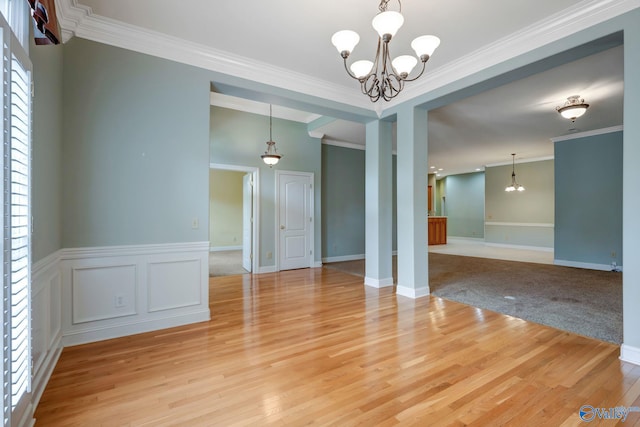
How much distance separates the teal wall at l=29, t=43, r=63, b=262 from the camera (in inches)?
79.1

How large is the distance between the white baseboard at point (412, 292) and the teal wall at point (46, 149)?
404cm

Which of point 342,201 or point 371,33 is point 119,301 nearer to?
point 371,33

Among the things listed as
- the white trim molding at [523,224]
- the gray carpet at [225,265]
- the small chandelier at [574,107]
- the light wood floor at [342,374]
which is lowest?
the light wood floor at [342,374]

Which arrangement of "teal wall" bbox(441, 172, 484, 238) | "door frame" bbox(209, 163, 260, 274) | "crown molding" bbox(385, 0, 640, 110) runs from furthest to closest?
"teal wall" bbox(441, 172, 484, 238) < "door frame" bbox(209, 163, 260, 274) < "crown molding" bbox(385, 0, 640, 110)

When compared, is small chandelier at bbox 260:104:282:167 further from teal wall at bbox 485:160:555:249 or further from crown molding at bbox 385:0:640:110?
teal wall at bbox 485:160:555:249

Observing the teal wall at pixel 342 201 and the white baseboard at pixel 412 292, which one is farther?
the teal wall at pixel 342 201

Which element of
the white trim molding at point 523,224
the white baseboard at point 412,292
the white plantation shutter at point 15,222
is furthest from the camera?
the white trim molding at point 523,224

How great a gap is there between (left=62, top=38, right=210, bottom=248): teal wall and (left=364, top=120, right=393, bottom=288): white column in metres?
2.68

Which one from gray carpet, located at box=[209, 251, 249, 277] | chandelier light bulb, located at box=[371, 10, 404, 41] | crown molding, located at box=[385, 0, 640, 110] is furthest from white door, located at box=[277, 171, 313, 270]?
chandelier light bulb, located at box=[371, 10, 404, 41]

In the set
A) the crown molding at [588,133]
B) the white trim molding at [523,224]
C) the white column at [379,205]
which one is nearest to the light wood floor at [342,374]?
the white column at [379,205]

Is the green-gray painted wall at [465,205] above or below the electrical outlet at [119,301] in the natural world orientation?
above

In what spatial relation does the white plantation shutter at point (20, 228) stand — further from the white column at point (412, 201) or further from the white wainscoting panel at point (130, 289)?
the white column at point (412, 201)

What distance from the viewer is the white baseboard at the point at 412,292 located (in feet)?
13.8

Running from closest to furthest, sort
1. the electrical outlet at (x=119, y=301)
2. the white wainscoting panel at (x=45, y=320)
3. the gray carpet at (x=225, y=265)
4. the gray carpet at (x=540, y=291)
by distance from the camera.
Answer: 1. the white wainscoting panel at (x=45, y=320)
2. the electrical outlet at (x=119, y=301)
3. the gray carpet at (x=540, y=291)
4. the gray carpet at (x=225, y=265)
